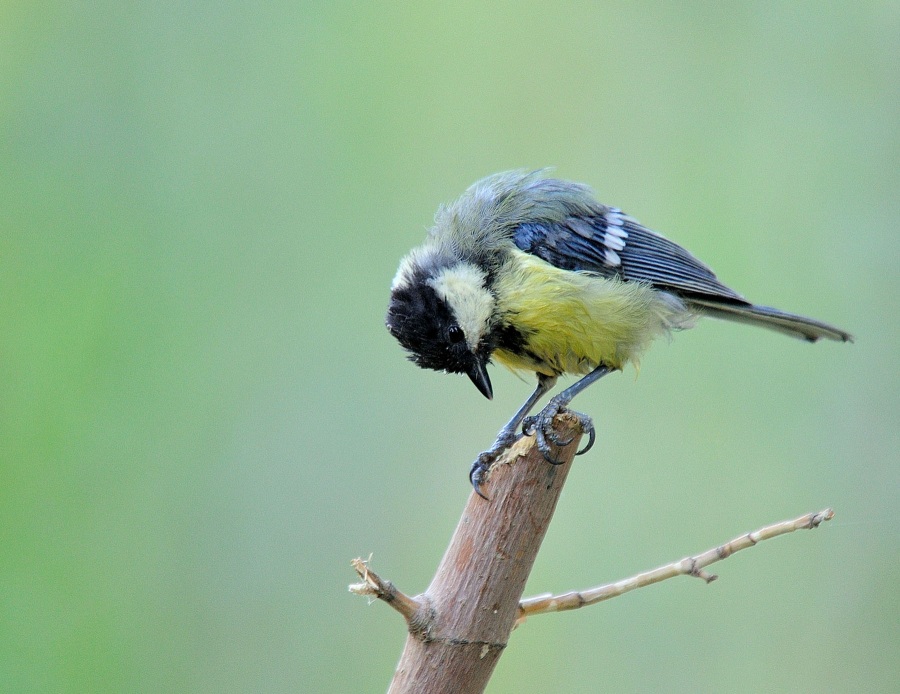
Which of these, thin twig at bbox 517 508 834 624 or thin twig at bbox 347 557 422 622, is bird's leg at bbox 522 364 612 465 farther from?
thin twig at bbox 347 557 422 622

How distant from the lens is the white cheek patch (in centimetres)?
204

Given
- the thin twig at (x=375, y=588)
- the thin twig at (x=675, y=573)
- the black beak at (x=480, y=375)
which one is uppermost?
the black beak at (x=480, y=375)

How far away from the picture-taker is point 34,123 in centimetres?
304

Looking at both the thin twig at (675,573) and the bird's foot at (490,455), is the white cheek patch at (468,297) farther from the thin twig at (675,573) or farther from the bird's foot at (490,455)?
the thin twig at (675,573)

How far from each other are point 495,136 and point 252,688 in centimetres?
224

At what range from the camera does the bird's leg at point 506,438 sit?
1.83 m

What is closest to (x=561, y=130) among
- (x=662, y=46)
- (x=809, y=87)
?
(x=662, y=46)

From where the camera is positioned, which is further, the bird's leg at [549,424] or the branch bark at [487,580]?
the bird's leg at [549,424]

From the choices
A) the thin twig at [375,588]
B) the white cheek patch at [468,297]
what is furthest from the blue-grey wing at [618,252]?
A: the thin twig at [375,588]

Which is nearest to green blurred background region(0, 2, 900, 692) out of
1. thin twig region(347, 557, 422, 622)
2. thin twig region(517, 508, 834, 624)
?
thin twig region(517, 508, 834, 624)

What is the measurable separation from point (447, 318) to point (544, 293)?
0.24 metres

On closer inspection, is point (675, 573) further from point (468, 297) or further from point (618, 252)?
point (618, 252)

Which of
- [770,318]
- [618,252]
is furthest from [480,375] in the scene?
[770,318]

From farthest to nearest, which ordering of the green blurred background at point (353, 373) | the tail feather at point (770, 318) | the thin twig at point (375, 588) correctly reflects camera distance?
the green blurred background at point (353, 373)
the tail feather at point (770, 318)
the thin twig at point (375, 588)
